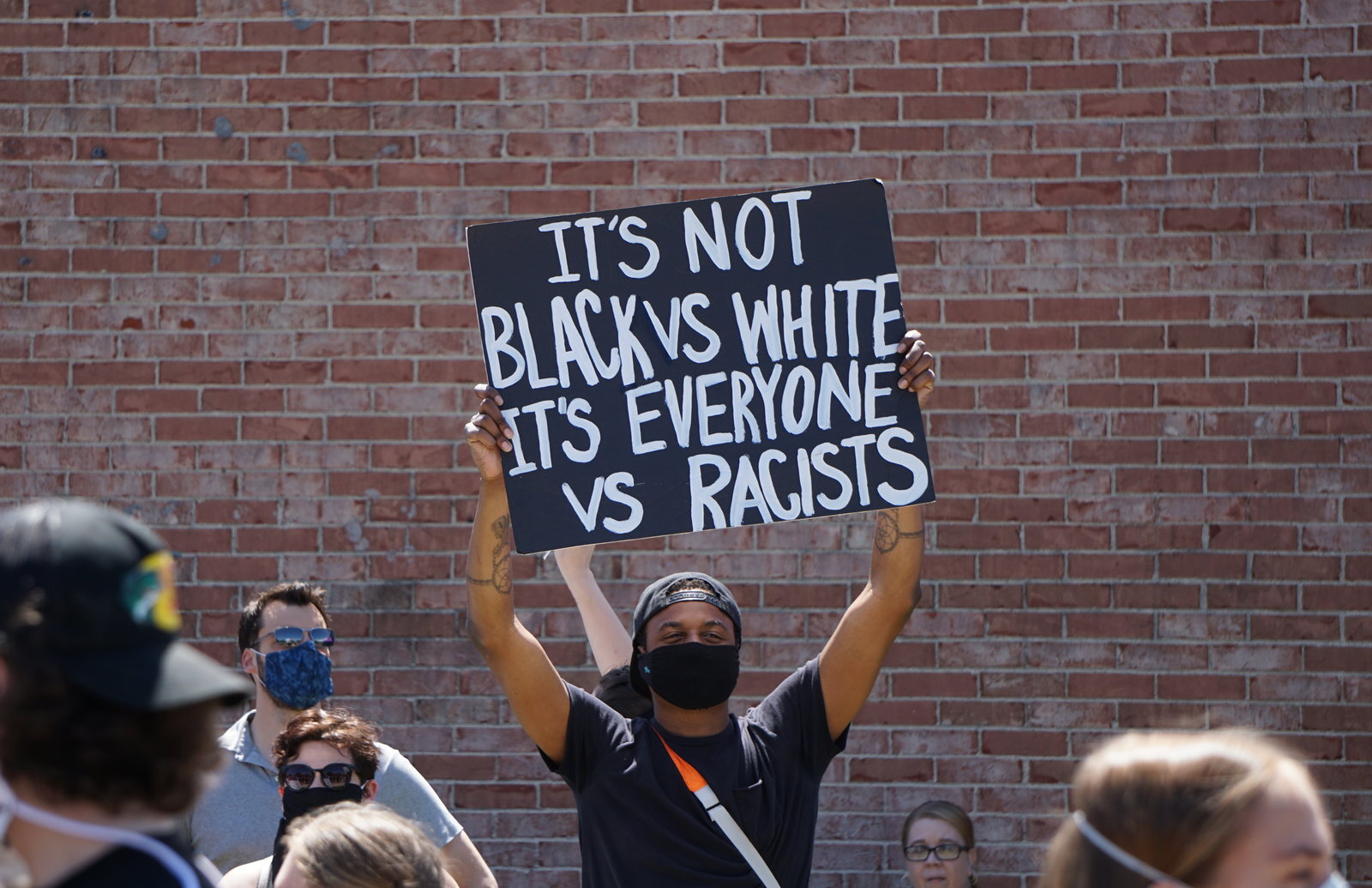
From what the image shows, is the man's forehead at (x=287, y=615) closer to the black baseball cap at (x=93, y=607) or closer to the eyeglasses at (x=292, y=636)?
the eyeglasses at (x=292, y=636)

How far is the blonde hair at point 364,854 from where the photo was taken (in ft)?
7.02

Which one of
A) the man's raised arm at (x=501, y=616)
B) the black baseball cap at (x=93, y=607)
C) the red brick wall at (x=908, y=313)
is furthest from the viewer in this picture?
the red brick wall at (x=908, y=313)

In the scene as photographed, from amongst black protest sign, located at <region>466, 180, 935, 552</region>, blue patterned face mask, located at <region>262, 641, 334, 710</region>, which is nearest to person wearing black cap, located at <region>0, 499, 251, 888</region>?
black protest sign, located at <region>466, 180, 935, 552</region>

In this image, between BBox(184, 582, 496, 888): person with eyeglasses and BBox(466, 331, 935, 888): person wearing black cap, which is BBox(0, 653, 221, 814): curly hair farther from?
BBox(184, 582, 496, 888): person with eyeglasses

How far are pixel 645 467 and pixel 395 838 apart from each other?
1233 millimetres

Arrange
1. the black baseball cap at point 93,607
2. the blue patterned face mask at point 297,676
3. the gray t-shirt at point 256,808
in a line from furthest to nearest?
the blue patterned face mask at point 297,676 → the gray t-shirt at point 256,808 → the black baseball cap at point 93,607

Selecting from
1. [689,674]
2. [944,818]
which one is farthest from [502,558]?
[944,818]

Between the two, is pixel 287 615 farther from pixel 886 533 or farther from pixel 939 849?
pixel 939 849

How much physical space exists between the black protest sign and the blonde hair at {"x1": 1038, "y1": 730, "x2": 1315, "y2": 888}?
1.62m

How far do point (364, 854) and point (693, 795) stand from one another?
1.00 metres

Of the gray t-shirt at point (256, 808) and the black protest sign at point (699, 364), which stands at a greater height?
the black protest sign at point (699, 364)

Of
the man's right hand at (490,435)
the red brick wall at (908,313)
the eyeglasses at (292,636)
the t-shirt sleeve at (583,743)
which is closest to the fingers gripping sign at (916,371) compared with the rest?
the man's right hand at (490,435)

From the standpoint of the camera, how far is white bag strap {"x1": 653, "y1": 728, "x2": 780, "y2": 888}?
2902mm

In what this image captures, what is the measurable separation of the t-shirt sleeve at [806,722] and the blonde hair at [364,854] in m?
1.14
